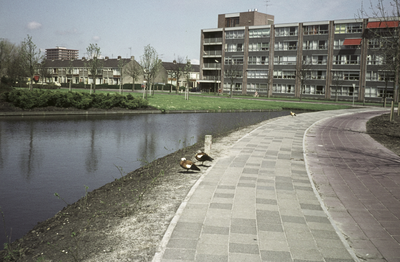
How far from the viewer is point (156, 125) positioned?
20.6 metres

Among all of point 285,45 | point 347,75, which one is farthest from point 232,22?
point 347,75

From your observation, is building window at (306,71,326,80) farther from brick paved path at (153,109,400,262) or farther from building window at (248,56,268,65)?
brick paved path at (153,109,400,262)

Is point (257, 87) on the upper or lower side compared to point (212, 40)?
lower

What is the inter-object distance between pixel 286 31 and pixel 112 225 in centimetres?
7087

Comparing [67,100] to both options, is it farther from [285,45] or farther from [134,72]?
[285,45]

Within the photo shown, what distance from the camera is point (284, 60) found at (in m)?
70.8

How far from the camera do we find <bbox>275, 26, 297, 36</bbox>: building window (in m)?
69.2

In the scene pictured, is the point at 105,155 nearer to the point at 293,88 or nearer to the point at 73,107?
the point at 73,107

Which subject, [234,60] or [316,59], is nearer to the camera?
[316,59]

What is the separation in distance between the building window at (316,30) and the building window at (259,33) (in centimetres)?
817

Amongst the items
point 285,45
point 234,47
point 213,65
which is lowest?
point 213,65

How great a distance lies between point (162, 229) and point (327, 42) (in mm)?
67044

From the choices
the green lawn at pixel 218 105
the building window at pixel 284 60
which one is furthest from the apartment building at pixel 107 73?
the green lawn at pixel 218 105

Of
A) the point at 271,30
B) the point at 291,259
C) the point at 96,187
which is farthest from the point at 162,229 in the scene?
the point at 271,30
